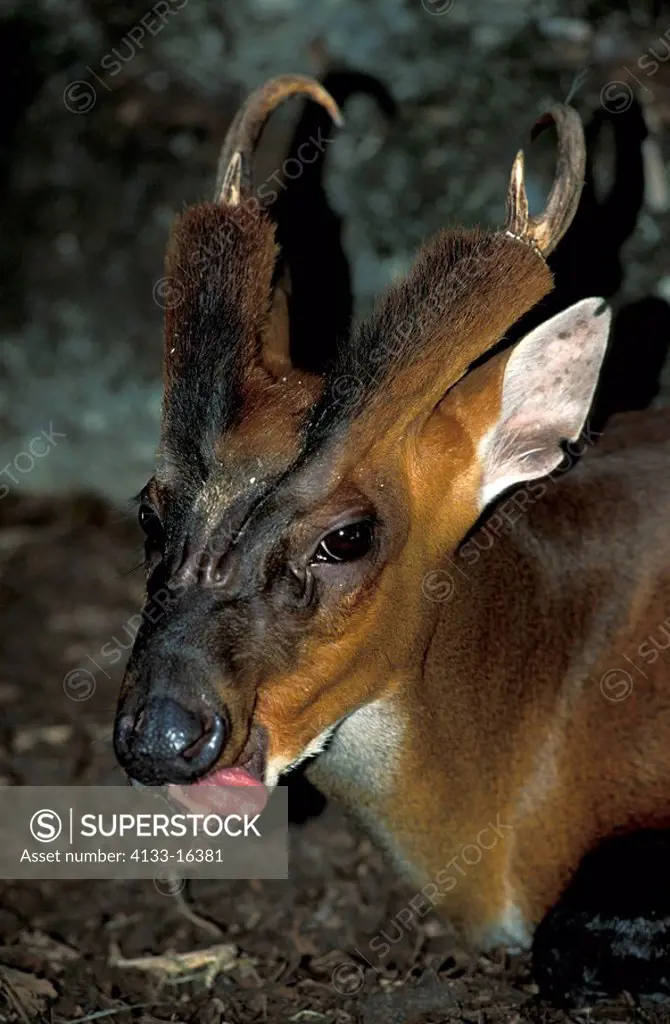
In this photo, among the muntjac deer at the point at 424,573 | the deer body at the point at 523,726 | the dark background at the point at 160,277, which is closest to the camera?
the muntjac deer at the point at 424,573

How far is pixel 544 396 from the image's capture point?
4.54 metres

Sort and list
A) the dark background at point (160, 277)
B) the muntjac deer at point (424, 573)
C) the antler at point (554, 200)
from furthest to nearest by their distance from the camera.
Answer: the dark background at point (160, 277) → the antler at point (554, 200) → the muntjac deer at point (424, 573)

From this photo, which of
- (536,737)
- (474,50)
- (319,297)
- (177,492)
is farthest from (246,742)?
(474,50)

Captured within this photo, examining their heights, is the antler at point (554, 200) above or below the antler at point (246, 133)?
below

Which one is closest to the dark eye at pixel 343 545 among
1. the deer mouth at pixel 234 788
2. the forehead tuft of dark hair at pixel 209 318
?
the forehead tuft of dark hair at pixel 209 318

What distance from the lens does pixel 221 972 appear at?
199 inches

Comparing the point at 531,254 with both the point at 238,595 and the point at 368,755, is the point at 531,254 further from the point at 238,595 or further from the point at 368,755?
the point at 368,755

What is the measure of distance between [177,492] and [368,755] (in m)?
1.11

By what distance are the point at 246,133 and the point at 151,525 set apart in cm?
168

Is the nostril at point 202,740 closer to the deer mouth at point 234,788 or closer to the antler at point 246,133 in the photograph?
the deer mouth at point 234,788

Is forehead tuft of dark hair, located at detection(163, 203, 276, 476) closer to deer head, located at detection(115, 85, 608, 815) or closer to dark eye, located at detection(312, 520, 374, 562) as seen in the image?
deer head, located at detection(115, 85, 608, 815)

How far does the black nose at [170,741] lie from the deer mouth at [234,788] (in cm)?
9

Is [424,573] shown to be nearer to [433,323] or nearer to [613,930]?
[433,323]

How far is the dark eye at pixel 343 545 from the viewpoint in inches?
163
